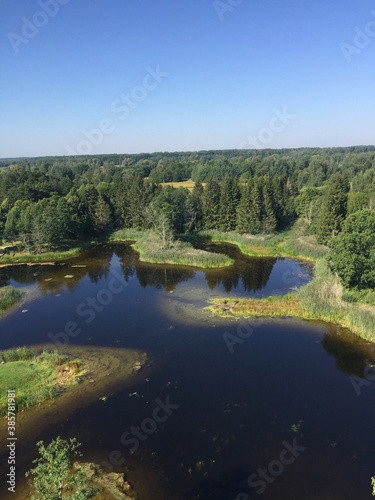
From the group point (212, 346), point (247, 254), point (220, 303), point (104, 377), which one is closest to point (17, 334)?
point (104, 377)

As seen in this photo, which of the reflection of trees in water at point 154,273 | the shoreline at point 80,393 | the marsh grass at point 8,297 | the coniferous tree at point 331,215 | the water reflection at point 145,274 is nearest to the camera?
the shoreline at point 80,393

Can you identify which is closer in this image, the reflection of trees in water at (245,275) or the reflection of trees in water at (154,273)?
the reflection of trees in water at (245,275)

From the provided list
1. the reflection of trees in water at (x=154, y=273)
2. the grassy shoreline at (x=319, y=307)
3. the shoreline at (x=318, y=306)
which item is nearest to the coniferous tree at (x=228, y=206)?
the shoreline at (x=318, y=306)

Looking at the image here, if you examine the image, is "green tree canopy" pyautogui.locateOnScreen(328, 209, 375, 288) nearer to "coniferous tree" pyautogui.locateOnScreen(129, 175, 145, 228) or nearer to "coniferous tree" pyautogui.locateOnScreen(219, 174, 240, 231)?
"coniferous tree" pyautogui.locateOnScreen(219, 174, 240, 231)

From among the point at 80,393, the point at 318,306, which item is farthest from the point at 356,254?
the point at 80,393

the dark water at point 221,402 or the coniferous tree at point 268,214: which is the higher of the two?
the coniferous tree at point 268,214

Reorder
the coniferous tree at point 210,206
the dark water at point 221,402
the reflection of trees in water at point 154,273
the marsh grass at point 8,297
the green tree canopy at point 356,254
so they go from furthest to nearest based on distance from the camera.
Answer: the coniferous tree at point 210,206
the reflection of trees in water at point 154,273
the marsh grass at point 8,297
the green tree canopy at point 356,254
the dark water at point 221,402

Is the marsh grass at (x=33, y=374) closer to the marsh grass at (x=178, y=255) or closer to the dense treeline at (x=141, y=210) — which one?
the marsh grass at (x=178, y=255)

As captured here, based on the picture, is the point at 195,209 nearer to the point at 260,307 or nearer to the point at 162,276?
the point at 162,276
